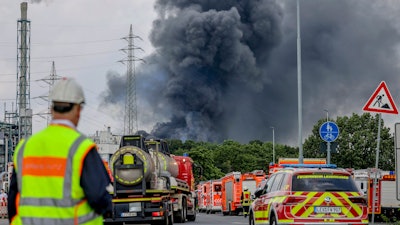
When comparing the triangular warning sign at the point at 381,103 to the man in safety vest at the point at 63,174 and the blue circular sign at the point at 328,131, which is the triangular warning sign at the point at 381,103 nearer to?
the blue circular sign at the point at 328,131

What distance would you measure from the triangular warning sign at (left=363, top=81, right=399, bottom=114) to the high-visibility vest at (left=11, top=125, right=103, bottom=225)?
1275 cm

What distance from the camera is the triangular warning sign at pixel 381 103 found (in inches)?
697

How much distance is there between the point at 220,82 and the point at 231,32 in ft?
55.3

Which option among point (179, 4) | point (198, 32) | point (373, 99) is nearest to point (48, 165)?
point (373, 99)

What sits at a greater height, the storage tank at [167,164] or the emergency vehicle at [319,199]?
the storage tank at [167,164]

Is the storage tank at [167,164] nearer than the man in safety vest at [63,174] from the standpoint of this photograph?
No

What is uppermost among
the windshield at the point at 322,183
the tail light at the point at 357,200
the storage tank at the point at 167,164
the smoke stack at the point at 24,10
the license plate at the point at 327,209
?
the smoke stack at the point at 24,10

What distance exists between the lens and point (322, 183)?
16.6m

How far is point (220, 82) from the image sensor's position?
156m

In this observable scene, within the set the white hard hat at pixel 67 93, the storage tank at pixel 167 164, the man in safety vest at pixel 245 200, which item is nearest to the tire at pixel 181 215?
the storage tank at pixel 167 164

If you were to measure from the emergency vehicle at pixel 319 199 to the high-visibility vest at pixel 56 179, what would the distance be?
11.0 metres

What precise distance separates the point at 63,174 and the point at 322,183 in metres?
11.6

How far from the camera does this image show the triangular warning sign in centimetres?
1770

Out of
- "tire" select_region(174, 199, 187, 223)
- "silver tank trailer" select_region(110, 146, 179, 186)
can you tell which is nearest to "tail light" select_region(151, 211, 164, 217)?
"silver tank trailer" select_region(110, 146, 179, 186)
